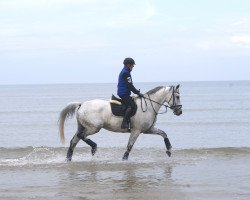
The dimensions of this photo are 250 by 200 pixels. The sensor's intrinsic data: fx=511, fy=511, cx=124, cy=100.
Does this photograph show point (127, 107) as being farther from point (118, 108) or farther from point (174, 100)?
point (174, 100)

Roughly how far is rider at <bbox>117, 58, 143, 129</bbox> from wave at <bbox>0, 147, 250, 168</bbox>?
171cm

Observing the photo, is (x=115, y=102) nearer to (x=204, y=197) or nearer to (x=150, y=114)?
(x=150, y=114)

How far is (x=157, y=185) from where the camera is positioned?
35.6 feet

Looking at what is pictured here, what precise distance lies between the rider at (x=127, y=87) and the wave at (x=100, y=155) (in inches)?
67.4

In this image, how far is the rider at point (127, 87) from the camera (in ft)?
45.4

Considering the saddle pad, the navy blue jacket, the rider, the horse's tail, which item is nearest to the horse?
the horse's tail

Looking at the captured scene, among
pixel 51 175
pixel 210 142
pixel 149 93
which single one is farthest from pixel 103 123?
pixel 210 142

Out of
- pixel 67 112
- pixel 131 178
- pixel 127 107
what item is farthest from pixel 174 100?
pixel 131 178

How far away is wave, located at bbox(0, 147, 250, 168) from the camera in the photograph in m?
15.2

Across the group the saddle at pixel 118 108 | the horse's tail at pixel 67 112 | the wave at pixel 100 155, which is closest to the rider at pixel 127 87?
the saddle at pixel 118 108

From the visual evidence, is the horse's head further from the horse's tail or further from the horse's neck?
the horse's tail

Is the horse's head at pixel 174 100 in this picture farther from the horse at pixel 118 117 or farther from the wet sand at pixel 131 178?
the wet sand at pixel 131 178

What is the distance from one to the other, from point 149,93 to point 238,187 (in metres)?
4.83

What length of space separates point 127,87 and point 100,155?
4.55 m
